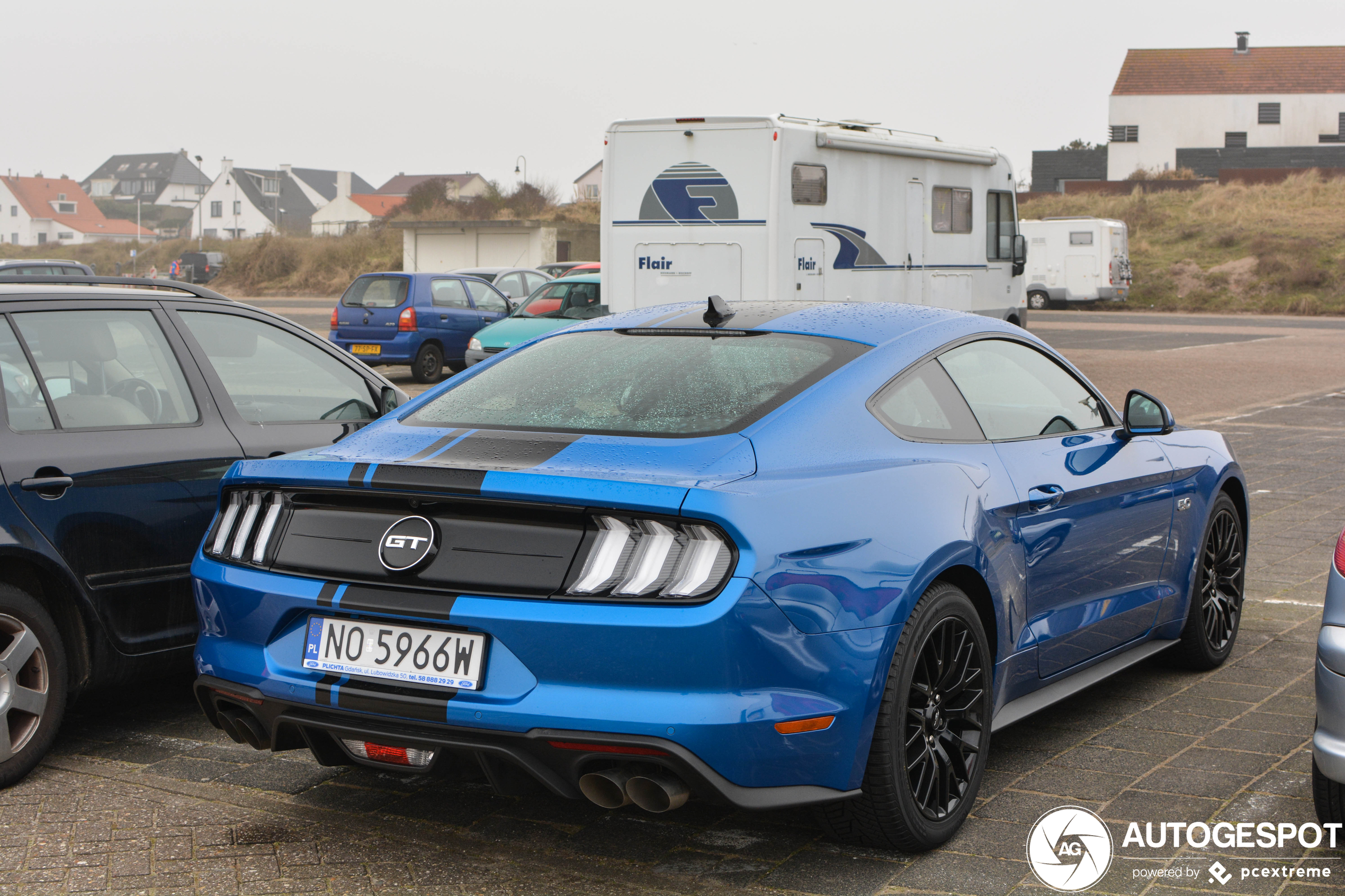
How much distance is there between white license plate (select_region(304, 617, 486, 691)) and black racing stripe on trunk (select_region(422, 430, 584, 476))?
0.41 metres

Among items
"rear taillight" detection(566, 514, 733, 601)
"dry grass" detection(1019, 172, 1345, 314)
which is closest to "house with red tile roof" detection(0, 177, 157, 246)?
"dry grass" detection(1019, 172, 1345, 314)

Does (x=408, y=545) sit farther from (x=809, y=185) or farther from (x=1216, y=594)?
(x=809, y=185)

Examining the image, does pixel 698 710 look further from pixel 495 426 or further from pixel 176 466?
pixel 176 466

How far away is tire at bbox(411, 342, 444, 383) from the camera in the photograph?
19.9 m

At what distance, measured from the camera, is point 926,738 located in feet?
11.8

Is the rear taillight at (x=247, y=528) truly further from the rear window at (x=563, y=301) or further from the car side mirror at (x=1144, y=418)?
the rear window at (x=563, y=301)

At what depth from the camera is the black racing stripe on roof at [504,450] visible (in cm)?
329

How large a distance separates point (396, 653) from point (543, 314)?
16033 mm

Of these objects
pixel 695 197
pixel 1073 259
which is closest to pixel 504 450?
pixel 695 197

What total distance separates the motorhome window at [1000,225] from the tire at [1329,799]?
1607cm

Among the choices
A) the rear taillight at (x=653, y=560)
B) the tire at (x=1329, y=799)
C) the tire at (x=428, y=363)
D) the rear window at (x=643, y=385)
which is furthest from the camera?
the tire at (x=428, y=363)

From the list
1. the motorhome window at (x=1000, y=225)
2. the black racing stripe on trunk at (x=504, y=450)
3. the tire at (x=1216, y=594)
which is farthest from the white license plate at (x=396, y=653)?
the motorhome window at (x=1000, y=225)

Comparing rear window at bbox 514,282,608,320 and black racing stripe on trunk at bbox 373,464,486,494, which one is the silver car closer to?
black racing stripe on trunk at bbox 373,464,486,494

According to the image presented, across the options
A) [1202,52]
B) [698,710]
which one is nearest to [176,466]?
[698,710]
